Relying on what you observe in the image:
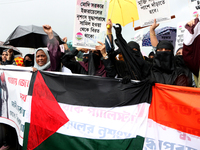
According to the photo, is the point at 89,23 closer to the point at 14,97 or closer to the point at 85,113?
the point at 85,113

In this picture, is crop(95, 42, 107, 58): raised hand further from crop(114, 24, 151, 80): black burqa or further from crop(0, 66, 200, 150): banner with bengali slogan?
crop(0, 66, 200, 150): banner with bengali slogan

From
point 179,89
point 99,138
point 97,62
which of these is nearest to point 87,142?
Result: point 99,138

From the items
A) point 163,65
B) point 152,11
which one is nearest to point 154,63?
point 163,65

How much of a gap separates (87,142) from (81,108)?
1.48 ft

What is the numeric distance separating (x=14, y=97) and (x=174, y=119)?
2.69m

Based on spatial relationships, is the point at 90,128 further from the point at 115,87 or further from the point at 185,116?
the point at 185,116

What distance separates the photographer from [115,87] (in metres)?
2.47

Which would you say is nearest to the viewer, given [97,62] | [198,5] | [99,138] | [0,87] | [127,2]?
[99,138]

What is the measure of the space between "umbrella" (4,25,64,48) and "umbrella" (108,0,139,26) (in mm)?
2173

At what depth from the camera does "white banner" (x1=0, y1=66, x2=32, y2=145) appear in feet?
10.2

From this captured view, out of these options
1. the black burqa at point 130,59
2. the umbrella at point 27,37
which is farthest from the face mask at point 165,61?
the umbrella at point 27,37

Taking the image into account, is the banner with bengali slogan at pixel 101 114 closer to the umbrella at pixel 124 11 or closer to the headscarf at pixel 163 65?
the headscarf at pixel 163 65

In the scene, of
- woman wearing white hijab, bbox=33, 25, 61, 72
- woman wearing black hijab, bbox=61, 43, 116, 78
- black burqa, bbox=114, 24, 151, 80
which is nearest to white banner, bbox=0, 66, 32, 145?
woman wearing white hijab, bbox=33, 25, 61, 72

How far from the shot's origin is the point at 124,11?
464 centimetres
